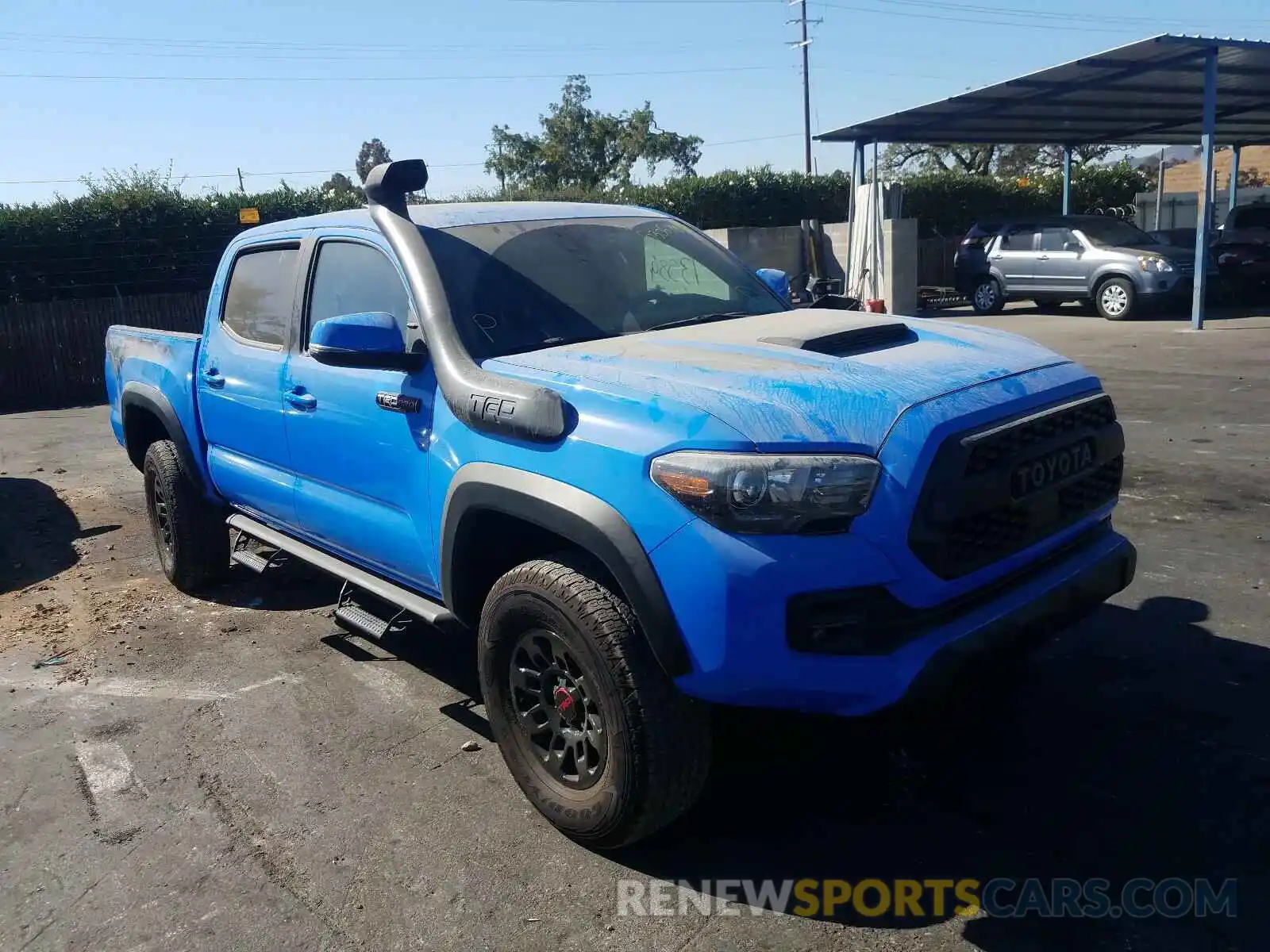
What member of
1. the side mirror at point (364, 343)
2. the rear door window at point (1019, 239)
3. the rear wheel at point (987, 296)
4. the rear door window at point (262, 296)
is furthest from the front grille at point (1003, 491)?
the rear wheel at point (987, 296)

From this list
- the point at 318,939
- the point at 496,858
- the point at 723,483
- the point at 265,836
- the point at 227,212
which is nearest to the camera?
the point at 723,483

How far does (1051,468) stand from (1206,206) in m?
14.4

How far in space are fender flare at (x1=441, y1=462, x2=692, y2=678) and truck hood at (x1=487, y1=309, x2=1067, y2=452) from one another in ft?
1.05

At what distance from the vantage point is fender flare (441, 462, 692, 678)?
2635mm

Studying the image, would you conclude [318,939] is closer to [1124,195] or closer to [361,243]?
[361,243]

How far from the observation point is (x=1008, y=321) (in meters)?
17.6

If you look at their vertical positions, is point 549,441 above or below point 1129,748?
above

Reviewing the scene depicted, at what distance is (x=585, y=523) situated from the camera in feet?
9.12

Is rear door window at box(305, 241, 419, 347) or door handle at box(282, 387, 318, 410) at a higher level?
rear door window at box(305, 241, 419, 347)

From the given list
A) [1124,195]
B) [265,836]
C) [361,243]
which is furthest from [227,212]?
[1124,195]

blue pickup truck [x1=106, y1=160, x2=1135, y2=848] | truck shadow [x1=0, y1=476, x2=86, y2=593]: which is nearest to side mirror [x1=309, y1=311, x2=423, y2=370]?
blue pickup truck [x1=106, y1=160, x2=1135, y2=848]

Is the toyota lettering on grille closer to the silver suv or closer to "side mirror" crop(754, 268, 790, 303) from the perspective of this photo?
"side mirror" crop(754, 268, 790, 303)

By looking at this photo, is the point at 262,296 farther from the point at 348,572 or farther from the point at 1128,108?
the point at 1128,108

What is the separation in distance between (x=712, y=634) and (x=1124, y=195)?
94.5 ft
